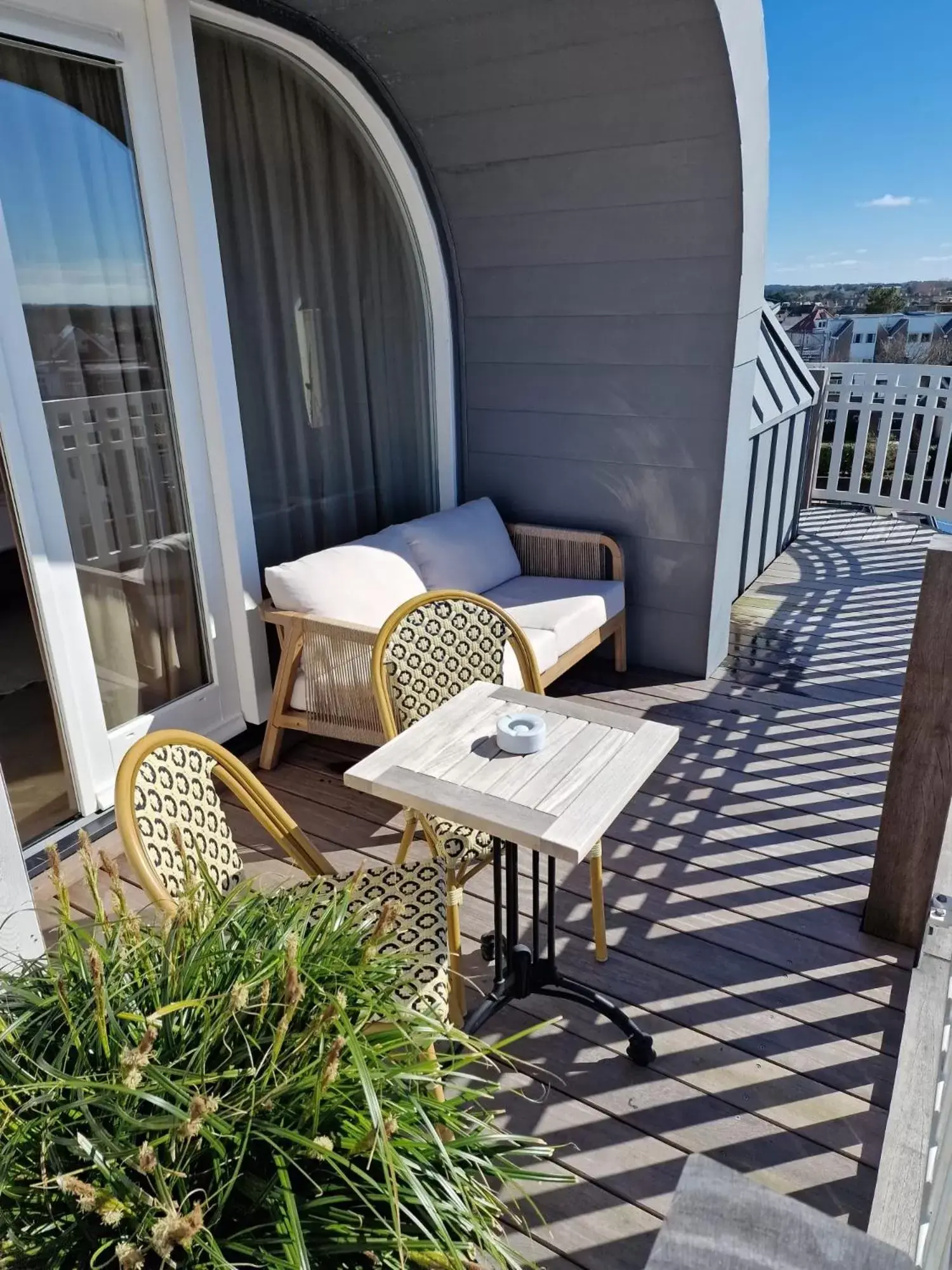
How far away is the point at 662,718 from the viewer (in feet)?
11.7

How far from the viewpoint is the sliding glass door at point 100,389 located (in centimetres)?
238

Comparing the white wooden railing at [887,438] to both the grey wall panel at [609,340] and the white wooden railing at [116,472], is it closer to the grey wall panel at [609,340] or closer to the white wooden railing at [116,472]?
the grey wall panel at [609,340]

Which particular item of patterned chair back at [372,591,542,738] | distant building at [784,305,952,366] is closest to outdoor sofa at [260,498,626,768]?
patterned chair back at [372,591,542,738]

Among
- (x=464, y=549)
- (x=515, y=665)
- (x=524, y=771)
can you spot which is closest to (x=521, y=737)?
(x=524, y=771)

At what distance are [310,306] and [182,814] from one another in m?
2.44

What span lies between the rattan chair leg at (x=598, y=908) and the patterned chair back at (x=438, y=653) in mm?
526

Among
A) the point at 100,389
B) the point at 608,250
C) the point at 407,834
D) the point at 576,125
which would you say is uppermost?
the point at 576,125

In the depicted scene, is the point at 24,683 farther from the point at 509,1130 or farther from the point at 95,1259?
the point at 95,1259

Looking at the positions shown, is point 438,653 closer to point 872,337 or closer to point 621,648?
point 621,648

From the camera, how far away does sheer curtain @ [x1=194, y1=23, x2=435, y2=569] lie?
307cm

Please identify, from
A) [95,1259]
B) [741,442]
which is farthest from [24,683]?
[741,442]

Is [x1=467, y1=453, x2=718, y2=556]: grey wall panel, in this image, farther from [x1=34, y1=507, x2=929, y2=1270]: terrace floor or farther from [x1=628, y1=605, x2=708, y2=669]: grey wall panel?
[x1=34, y1=507, x2=929, y2=1270]: terrace floor

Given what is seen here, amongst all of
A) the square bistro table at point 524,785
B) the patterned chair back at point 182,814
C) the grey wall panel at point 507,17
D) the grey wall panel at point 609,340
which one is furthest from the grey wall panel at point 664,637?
the patterned chair back at point 182,814

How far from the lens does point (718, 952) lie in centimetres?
229
